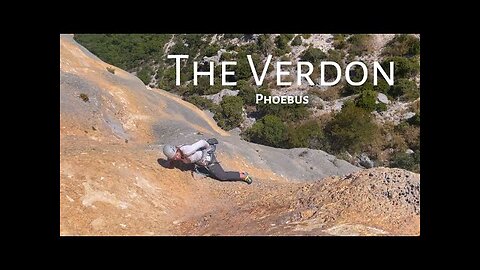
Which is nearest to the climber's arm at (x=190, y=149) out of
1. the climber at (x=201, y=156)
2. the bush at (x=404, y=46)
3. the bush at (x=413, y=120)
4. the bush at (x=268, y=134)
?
the climber at (x=201, y=156)

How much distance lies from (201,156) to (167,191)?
5.71ft

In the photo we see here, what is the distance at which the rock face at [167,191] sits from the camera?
46.3ft

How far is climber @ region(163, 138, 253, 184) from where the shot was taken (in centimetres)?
1838

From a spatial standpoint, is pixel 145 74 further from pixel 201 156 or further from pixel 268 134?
pixel 201 156

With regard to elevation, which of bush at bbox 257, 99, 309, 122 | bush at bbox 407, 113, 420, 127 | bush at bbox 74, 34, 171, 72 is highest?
bush at bbox 74, 34, 171, 72

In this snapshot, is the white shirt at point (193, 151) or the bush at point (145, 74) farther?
the bush at point (145, 74)

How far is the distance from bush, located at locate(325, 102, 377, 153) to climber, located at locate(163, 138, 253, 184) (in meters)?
14.8

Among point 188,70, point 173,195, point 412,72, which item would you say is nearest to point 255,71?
point 188,70

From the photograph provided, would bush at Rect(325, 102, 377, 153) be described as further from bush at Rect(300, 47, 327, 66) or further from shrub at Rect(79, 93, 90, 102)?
shrub at Rect(79, 93, 90, 102)

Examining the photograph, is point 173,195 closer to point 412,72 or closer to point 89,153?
point 89,153

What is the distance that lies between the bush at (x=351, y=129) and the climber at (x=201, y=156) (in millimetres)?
14821

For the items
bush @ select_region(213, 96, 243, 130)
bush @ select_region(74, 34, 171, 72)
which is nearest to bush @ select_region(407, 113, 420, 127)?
bush @ select_region(213, 96, 243, 130)

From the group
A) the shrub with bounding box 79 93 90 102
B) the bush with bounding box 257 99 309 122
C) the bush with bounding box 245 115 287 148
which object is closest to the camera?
the shrub with bounding box 79 93 90 102

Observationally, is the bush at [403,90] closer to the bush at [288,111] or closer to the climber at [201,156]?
the bush at [288,111]
